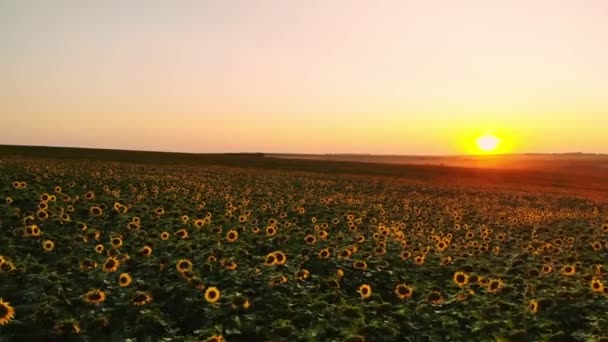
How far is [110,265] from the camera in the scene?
25.4 ft

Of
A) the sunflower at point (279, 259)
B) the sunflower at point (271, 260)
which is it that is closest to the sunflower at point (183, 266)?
the sunflower at point (271, 260)

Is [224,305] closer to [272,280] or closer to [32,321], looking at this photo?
[272,280]

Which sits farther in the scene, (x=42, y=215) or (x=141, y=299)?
(x=42, y=215)

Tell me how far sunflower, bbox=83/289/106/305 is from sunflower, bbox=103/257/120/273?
1210 millimetres

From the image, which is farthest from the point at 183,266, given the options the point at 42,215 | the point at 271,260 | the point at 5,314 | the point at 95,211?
the point at 95,211

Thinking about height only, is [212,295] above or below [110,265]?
below

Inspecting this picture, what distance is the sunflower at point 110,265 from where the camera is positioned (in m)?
7.67

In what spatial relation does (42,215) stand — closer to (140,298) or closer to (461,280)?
(140,298)

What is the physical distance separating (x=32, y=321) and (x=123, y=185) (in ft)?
48.8

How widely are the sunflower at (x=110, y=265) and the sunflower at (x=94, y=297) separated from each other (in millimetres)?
1210

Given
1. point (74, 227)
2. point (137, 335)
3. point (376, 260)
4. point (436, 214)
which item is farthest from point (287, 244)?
point (436, 214)

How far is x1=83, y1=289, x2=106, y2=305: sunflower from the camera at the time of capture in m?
6.34

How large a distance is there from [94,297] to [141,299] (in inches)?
22.3

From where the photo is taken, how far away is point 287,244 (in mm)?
11219
